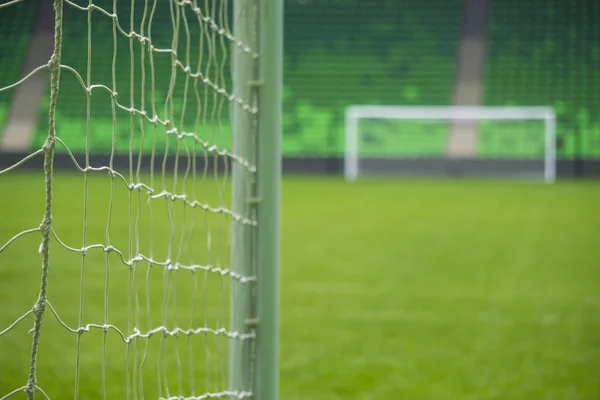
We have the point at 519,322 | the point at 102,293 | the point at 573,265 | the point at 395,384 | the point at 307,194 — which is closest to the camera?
the point at 395,384

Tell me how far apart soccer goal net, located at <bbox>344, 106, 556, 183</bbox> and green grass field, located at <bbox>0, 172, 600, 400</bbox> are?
628 cm

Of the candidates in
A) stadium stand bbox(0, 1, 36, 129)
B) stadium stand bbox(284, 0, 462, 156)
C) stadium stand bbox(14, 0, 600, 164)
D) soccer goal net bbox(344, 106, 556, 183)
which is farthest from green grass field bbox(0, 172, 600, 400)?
stadium stand bbox(284, 0, 462, 156)

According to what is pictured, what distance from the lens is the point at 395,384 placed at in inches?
106

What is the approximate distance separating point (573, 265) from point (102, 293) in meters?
2.93

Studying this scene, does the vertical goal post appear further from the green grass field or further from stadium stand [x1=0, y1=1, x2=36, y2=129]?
stadium stand [x1=0, y1=1, x2=36, y2=129]

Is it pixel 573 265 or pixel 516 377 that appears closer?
pixel 516 377

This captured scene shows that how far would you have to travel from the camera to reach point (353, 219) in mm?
8195

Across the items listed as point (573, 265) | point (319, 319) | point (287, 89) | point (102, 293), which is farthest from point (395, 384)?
point (287, 89)

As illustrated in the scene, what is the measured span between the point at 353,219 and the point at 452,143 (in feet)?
25.7

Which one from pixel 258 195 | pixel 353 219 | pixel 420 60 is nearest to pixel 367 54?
pixel 420 60

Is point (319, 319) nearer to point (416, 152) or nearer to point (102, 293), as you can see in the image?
point (102, 293)

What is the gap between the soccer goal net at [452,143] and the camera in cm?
1490

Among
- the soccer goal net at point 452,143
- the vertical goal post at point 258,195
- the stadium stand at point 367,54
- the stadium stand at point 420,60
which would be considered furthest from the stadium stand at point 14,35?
the vertical goal post at point 258,195

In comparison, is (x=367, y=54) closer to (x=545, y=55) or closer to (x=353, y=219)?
(x=545, y=55)
